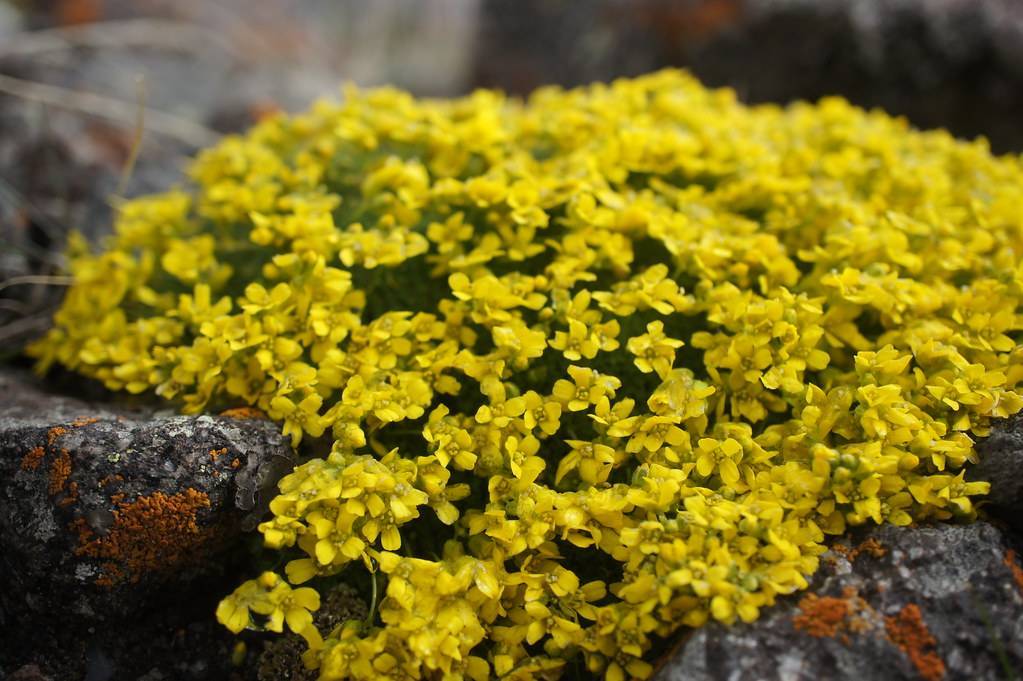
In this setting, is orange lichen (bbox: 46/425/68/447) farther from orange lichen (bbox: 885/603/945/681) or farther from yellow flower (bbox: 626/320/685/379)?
orange lichen (bbox: 885/603/945/681)

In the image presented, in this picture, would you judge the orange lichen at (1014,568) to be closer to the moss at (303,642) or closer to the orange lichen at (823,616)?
the orange lichen at (823,616)

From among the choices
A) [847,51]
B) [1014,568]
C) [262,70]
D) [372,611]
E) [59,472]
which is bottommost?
[372,611]

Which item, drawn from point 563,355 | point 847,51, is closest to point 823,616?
point 563,355

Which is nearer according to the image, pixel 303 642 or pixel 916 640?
pixel 916 640

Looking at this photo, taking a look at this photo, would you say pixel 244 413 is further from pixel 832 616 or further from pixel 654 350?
pixel 832 616

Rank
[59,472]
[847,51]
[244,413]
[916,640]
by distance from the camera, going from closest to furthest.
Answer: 1. [916,640]
2. [59,472]
3. [244,413]
4. [847,51]

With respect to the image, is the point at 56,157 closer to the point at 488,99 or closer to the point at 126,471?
the point at 488,99

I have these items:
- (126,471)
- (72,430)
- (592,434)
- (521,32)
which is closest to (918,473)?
(592,434)
